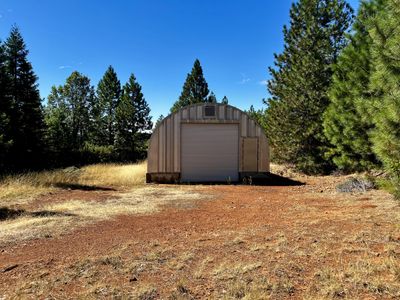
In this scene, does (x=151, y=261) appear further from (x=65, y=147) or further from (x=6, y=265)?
(x=65, y=147)

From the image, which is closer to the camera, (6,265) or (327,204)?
(6,265)

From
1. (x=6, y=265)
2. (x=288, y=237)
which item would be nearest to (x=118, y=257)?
(x=6, y=265)

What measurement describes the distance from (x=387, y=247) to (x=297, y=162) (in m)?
12.4

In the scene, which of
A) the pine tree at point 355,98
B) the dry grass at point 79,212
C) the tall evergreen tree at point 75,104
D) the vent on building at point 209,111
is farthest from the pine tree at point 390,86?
the tall evergreen tree at point 75,104

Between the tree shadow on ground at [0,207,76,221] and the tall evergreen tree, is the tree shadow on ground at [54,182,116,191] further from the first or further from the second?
the tall evergreen tree

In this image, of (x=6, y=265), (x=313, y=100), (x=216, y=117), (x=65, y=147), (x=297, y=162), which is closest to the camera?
(x=6, y=265)

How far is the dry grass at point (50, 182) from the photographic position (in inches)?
386

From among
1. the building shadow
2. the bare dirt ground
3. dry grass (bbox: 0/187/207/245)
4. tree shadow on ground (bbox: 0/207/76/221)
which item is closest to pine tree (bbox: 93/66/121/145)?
the building shadow

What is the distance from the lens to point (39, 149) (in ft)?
69.2

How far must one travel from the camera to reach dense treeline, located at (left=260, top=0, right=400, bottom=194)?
475cm

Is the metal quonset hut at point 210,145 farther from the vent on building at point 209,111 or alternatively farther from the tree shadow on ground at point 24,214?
the tree shadow on ground at point 24,214

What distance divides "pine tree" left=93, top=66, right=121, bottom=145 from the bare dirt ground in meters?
28.4

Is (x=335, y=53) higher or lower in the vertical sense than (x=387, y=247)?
higher

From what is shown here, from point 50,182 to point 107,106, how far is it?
23379 millimetres
